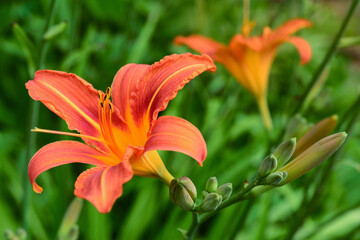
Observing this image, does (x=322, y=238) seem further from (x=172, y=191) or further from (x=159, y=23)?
(x=159, y=23)

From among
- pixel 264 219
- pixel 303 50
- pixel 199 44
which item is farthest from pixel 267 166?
pixel 264 219

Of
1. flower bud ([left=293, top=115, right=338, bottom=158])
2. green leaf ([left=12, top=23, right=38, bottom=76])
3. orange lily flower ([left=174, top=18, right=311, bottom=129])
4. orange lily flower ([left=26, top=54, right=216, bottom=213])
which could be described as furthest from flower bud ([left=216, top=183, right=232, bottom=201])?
green leaf ([left=12, top=23, right=38, bottom=76])

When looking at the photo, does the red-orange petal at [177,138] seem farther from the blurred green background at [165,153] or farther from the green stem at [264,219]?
the green stem at [264,219]

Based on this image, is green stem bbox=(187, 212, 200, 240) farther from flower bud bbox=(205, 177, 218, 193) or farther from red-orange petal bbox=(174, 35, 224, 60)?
red-orange petal bbox=(174, 35, 224, 60)

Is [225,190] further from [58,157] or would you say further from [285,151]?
[58,157]

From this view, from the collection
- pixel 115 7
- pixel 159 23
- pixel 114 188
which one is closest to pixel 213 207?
pixel 114 188

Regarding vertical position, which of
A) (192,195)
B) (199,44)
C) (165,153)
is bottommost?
(165,153)
